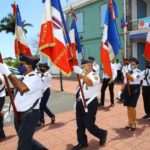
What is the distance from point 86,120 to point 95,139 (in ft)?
3.48

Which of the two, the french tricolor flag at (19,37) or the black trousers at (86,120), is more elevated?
the french tricolor flag at (19,37)

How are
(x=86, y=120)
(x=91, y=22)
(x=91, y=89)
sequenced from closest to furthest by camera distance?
(x=86, y=120)
(x=91, y=89)
(x=91, y=22)

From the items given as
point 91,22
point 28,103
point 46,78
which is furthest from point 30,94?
point 91,22

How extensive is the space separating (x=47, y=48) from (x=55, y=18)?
640 millimetres

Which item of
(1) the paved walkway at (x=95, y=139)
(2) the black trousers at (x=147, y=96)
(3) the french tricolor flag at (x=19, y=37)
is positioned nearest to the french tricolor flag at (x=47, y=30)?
(3) the french tricolor flag at (x=19, y=37)

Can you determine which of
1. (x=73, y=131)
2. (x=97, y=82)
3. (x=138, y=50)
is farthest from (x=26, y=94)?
(x=138, y=50)

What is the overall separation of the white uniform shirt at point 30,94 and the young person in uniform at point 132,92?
10.4 ft

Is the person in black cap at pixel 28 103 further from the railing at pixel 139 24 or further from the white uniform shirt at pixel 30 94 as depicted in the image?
the railing at pixel 139 24

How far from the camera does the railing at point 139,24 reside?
64.0ft

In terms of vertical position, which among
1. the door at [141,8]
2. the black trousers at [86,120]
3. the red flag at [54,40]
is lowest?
the black trousers at [86,120]

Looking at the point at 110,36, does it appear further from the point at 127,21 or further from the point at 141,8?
the point at 141,8

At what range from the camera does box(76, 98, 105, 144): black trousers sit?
5.80 m

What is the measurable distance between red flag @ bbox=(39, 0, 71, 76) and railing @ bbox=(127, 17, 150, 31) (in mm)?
14034

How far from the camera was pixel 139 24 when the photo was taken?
20.2 metres
